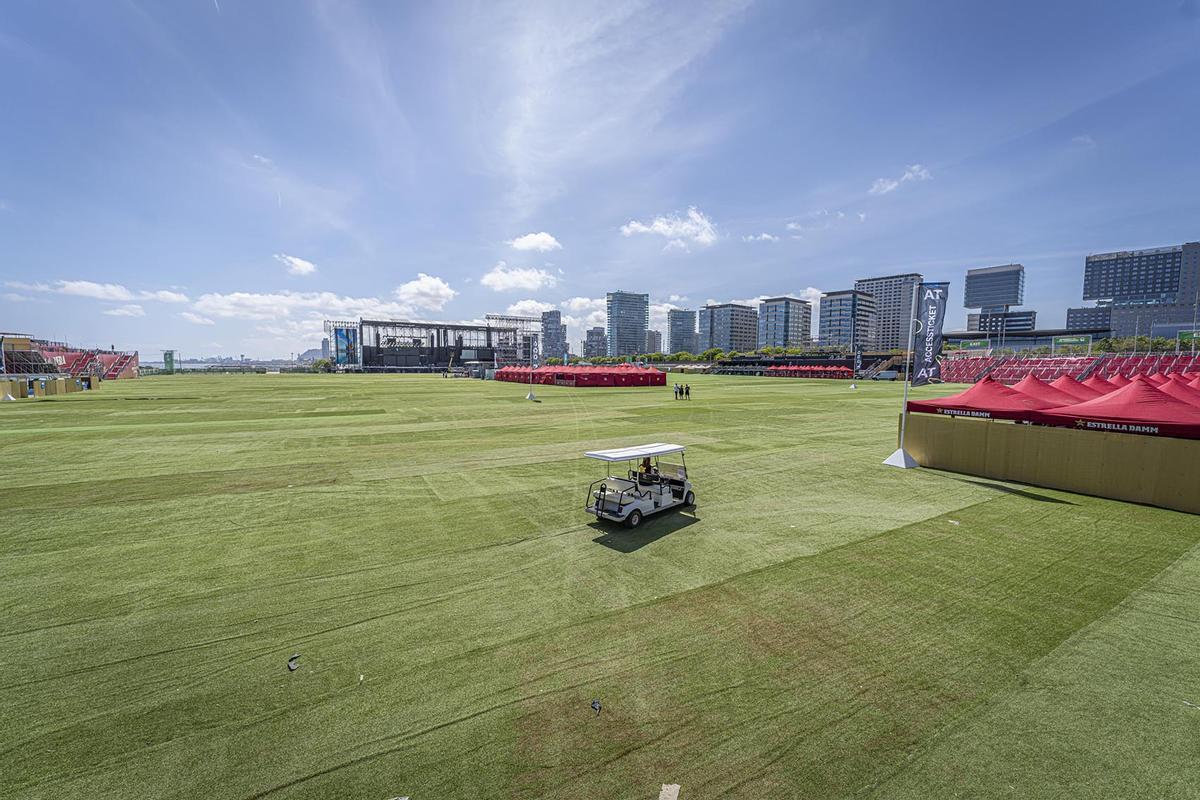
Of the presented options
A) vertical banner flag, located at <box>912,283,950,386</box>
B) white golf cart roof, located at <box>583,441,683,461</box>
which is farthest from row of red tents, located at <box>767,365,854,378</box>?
white golf cart roof, located at <box>583,441,683,461</box>

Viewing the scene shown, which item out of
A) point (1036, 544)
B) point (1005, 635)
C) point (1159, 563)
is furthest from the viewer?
point (1036, 544)

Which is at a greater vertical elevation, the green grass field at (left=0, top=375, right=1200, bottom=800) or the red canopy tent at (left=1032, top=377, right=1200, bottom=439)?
the red canopy tent at (left=1032, top=377, right=1200, bottom=439)

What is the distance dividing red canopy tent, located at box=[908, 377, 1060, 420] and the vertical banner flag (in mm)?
1066

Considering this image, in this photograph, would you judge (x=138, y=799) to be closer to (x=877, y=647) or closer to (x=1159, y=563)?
(x=877, y=647)

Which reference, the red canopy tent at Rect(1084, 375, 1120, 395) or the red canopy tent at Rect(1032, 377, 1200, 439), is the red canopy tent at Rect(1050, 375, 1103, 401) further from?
the red canopy tent at Rect(1032, 377, 1200, 439)

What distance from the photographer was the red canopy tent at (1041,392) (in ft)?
63.7

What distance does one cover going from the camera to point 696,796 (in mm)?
4781

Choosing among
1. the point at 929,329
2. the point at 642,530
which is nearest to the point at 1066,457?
the point at 929,329

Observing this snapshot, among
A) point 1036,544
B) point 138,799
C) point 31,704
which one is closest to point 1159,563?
point 1036,544

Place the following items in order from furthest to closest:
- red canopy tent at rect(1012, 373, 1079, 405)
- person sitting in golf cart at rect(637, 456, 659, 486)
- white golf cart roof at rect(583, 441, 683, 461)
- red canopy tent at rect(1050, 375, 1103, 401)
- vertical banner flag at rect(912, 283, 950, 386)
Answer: red canopy tent at rect(1050, 375, 1103, 401) → vertical banner flag at rect(912, 283, 950, 386) → red canopy tent at rect(1012, 373, 1079, 405) → person sitting in golf cart at rect(637, 456, 659, 486) → white golf cart roof at rect(583, 441, 683, 461)

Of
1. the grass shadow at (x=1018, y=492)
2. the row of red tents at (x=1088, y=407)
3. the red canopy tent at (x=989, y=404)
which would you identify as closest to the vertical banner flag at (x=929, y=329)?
the red canopy tent at (x=989, y=404)

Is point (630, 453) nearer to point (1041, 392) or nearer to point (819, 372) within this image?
point (1041, 392)

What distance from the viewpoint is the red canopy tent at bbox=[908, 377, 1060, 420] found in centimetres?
1742

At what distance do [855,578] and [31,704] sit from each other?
12522 mm
